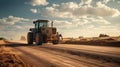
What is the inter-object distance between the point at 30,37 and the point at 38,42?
4.78m

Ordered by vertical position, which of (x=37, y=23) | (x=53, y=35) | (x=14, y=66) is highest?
(x=37, y=23)

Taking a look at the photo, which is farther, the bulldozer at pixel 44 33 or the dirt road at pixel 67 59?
the bulldozer at pixel 44 33

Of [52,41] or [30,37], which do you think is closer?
[52,41]

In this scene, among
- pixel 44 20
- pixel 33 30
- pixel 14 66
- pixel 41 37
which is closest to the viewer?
Result: pixel 14 66

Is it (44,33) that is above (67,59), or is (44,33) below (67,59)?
above

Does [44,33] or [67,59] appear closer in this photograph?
[67,59]

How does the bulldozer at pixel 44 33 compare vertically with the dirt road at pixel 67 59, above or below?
above

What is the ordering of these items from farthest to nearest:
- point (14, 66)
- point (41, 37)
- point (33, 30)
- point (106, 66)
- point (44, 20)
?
point (33, 30), point (44, 20), point (41, 37), point (14, 66), point (106, 66)

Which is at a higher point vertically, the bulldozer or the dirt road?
the bulldozer

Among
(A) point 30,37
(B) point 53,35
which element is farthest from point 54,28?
(A) point 30,37

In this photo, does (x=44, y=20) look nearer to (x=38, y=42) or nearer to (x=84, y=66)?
(x=38, y=42)

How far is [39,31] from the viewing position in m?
28.1

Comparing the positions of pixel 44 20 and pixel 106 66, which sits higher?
pixel 44 20

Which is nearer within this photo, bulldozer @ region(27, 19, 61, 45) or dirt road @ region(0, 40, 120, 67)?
dirt road @ region(0, 40, 120, 67)
